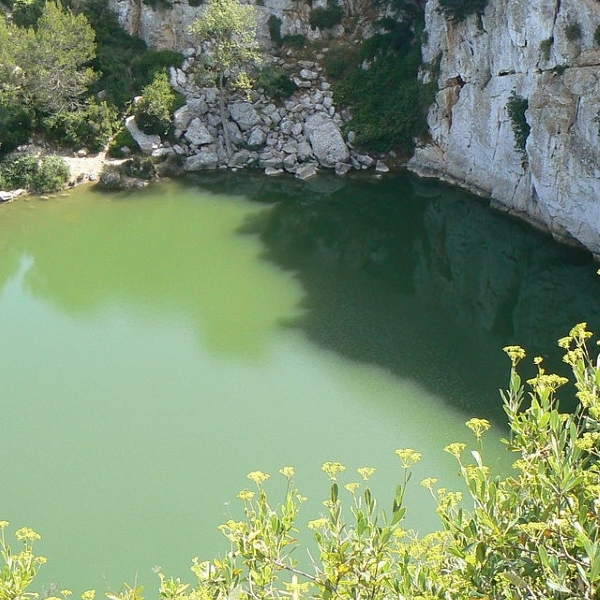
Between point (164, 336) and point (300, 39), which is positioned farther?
point (300, 39)

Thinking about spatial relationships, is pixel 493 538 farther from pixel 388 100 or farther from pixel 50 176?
pixel 388 100

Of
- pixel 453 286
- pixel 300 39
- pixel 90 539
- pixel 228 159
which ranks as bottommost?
pixel 90 539

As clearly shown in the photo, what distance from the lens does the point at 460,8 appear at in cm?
2964

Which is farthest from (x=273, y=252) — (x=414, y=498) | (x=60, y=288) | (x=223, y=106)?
(x=414, y=498)

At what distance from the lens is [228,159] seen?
121 feet

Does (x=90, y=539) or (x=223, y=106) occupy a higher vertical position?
(x=223, y=106)

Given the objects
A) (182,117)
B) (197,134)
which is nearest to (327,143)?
(197,134)

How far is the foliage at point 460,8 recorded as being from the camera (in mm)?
29109

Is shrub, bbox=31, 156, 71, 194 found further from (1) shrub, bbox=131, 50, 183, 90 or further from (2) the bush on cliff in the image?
(2) the bush on cliff

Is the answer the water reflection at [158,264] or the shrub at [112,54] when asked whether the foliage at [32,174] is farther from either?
the shrub at [112,54]

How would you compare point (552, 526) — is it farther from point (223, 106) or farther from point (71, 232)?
point (223, 106)

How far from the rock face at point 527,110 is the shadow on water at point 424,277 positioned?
1.15m

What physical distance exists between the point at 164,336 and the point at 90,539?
8.85 metres

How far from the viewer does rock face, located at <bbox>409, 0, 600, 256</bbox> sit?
24.2 m
